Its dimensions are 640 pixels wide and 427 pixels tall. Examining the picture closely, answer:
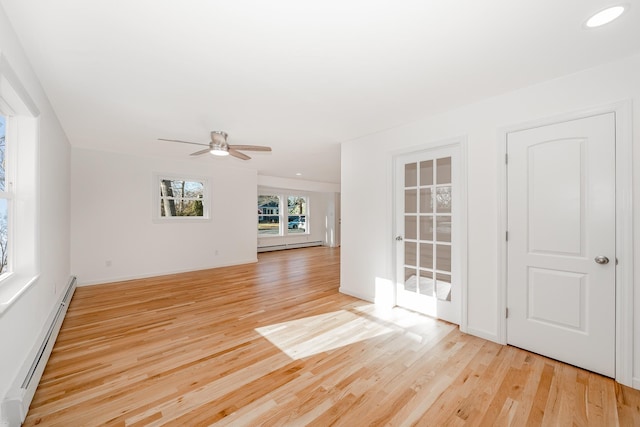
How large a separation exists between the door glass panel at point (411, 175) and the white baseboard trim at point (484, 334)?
175cm

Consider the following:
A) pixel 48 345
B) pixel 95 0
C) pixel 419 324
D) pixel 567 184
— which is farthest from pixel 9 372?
pixel 567 184

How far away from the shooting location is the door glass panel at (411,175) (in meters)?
3.35

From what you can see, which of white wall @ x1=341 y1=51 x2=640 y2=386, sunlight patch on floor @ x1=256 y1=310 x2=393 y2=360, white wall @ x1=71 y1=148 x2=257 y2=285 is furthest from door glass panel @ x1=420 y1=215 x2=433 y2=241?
white wall @ x1=71 y1=148 x2=257 y2=285

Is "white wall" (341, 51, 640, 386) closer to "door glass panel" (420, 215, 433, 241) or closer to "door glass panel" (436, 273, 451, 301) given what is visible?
"door glass panel" (436, 273, 451, 301)

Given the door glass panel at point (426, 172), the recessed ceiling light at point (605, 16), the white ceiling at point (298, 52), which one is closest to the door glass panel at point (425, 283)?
the door glass panel at point (426, 172)

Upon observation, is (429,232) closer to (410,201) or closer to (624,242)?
(410,201)

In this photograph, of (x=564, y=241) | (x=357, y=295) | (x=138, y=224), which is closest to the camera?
(x=564, y=241)

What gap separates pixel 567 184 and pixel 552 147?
0.34 meters

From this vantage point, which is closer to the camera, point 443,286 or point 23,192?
point 23,192

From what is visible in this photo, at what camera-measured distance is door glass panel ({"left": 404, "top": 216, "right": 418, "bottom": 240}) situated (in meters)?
3.36

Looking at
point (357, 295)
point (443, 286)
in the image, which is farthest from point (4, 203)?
point (443, 286)

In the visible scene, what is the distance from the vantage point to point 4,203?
190 centimetres

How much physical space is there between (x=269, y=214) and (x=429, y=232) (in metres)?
6.68

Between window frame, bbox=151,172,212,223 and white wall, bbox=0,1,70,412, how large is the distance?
1.81m
